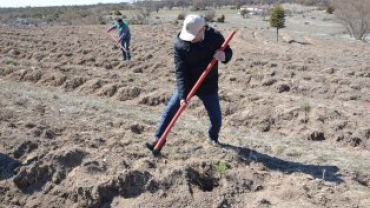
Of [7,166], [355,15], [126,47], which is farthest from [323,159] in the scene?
[355,15]

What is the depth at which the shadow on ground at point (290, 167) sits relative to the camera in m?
4.76

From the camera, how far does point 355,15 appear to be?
30.7 meters

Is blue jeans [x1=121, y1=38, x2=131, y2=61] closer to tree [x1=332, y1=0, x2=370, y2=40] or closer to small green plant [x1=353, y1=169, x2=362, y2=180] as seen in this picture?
small green plant [x1=353, y1=169, x2=362, y2=180]

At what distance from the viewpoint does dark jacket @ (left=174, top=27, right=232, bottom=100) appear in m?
4.58

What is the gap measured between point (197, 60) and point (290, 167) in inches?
64.5

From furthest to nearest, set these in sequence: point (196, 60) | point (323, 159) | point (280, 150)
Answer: point (280, 150)
point (323, 159)
point (196, 60)

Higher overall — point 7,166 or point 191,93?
point 191,93

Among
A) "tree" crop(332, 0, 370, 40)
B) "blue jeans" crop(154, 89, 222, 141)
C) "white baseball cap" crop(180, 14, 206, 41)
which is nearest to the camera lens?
"white baseball cap" crop(180, 14, 206, 41)

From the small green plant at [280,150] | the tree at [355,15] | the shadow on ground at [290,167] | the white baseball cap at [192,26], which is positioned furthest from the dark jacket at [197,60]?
the tree at [355,15]

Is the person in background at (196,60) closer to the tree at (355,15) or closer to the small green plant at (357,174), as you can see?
the small green plant at (357,174)

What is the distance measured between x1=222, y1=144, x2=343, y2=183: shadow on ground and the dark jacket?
3.18ft

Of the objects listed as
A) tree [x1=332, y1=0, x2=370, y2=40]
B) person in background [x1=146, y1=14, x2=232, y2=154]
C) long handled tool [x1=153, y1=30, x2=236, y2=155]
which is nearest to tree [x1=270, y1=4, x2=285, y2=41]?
tree [x1=332, y1=0, x2=370, y2=40]

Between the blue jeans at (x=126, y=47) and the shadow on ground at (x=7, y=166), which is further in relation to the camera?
the blue jeans at (x=126, y=47)

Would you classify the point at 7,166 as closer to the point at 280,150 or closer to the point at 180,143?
the point at 180,143
